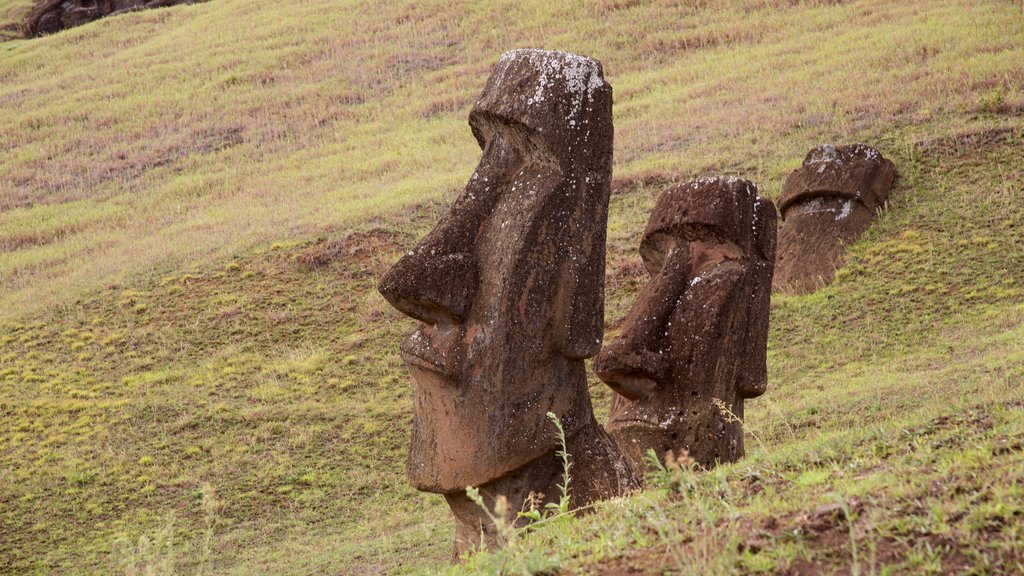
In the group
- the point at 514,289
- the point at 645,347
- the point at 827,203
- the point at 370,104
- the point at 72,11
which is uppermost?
the point at 72,11

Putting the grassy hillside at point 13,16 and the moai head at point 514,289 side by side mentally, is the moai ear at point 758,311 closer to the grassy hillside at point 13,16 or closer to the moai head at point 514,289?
the moai head at point 514,289

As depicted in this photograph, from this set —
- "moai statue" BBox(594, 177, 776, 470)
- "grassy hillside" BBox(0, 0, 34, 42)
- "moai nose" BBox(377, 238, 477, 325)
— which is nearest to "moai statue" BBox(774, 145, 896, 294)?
"moai statue" BBox(594, 177, 776, 470)

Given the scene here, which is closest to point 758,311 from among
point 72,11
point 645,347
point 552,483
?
point 645,347

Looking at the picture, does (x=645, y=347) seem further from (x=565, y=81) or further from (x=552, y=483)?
(x=565, y=81)

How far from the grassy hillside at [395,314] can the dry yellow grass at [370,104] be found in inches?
5.7

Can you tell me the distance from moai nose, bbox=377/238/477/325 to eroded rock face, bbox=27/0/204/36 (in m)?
63.1

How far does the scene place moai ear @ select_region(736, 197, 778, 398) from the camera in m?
10.5

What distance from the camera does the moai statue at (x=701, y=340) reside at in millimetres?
10164

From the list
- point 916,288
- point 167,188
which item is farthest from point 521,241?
point 167,188

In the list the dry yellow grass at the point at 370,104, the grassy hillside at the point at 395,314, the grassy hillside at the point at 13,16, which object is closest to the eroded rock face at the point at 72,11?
the grassy hillside at the point at 13,16

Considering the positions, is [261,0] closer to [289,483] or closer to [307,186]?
[307,186]

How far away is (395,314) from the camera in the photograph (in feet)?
65.3

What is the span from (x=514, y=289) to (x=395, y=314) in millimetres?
11981

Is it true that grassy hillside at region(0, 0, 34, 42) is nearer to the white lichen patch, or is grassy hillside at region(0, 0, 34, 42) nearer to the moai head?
the white lichen patch
